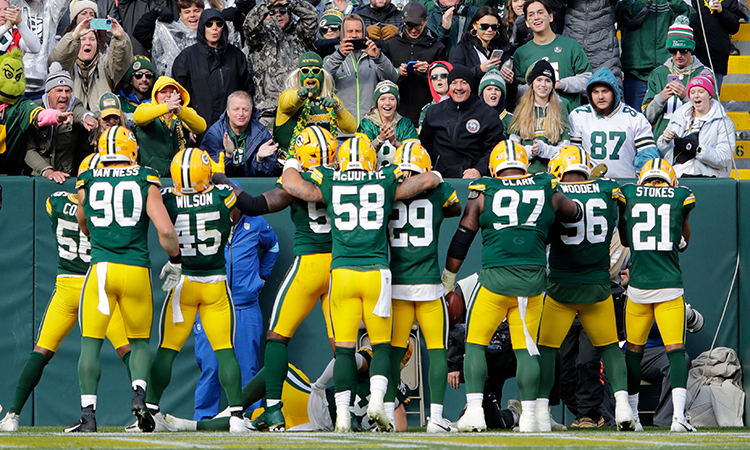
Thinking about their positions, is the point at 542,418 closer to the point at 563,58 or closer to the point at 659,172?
the point at 659,172

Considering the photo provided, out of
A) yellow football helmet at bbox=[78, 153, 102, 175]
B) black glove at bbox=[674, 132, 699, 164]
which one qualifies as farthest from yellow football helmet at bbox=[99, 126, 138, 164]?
black glove at bbox=[674, 132, 699, 164]

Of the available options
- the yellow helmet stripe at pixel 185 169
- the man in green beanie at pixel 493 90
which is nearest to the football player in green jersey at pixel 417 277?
the yellow helmet stripe at pixel 185 169

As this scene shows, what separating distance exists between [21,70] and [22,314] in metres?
2.22

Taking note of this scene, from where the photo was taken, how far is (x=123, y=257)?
23.1 ft

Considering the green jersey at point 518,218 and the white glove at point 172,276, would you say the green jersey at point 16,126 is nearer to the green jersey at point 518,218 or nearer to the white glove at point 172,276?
the white glove at point 172,276

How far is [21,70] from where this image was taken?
9.12 metres

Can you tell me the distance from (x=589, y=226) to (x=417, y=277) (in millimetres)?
1352

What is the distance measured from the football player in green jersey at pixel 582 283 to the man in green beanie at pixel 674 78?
2.93 metres

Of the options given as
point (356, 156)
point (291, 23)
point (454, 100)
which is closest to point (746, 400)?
point (454, 100)

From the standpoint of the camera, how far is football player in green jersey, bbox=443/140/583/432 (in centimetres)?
696

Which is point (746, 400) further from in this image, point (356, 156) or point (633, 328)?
point (356, 156)

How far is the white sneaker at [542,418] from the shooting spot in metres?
7.16

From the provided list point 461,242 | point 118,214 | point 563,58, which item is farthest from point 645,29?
point 118,214

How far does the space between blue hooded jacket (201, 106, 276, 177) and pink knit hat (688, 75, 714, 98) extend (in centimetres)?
404
